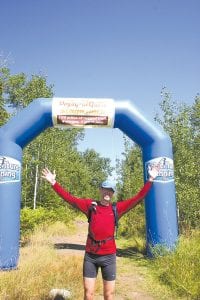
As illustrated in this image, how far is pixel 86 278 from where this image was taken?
171 inches

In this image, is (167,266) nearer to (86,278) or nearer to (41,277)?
(41,277)

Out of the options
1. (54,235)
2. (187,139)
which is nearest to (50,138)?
(54,235)

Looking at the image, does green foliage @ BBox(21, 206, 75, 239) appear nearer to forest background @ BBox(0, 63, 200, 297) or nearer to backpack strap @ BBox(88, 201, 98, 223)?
forest background @ BBox(0, 63, 200, 297)

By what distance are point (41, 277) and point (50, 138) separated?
1349 centimetres

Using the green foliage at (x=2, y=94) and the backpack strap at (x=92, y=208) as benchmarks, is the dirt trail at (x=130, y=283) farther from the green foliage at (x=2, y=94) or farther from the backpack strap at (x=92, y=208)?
the green foliage at (x=2, y=94)

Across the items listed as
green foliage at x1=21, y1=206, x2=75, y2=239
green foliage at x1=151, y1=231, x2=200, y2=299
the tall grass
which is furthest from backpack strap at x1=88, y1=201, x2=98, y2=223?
green foliage at x1=21, y1=206, x2=75, y2=239

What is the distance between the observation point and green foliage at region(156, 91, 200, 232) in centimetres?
1442

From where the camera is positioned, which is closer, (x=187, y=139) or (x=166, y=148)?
(x=166, y=148)

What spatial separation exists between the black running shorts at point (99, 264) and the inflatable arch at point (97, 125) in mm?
4996

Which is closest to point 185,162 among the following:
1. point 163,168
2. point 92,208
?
point 163,168

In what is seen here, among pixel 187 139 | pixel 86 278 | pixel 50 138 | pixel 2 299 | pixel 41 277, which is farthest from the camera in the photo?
pixel 50 138

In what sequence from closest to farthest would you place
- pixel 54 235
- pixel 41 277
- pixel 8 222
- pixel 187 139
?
pixel 41 277 → pixel 8 222 → pixel 54 235 → pixel 187 139

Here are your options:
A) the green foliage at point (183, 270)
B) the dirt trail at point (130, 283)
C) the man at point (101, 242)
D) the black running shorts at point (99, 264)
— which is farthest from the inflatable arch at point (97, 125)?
the black running shorts at point (99, 264)

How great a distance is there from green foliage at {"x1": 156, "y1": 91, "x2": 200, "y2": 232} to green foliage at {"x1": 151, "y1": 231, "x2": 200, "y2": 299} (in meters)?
Result: 6.30
